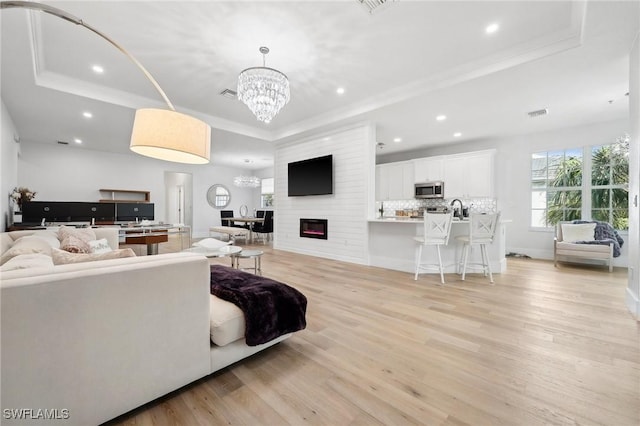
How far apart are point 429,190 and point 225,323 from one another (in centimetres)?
616

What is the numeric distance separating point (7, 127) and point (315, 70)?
532 cm

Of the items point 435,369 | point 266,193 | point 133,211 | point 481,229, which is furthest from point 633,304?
point 266,193

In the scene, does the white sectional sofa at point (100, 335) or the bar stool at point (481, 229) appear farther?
the bar stool at point (481, 229)

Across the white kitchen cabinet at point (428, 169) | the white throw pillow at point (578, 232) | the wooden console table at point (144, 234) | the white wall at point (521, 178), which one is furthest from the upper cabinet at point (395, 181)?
the wooden console table at point (144, 234)

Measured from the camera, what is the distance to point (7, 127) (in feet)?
14.4

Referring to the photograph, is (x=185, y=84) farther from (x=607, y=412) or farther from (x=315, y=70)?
(x=607, y=412)

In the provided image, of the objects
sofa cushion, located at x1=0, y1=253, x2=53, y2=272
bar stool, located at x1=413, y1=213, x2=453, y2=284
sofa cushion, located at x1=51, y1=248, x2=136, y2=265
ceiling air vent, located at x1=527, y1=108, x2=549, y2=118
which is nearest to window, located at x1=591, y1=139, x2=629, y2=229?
ceiling air vent, located at x1=527, y1=108, x2=549, y2=118

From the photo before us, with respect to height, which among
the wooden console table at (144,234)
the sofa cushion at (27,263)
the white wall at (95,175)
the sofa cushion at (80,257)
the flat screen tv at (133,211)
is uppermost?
the white wall at (95,175)

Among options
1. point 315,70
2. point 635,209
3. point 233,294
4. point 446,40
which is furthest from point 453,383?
point 315,70

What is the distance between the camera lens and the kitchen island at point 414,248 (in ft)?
14.0

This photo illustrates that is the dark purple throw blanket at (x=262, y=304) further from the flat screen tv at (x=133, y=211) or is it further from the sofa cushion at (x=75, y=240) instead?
the flat screen tv at (x=133, y=211)

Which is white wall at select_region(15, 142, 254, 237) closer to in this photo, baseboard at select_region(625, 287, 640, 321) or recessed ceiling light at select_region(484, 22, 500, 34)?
recessed ceiling light at select_region(484, 22, 500, 34)

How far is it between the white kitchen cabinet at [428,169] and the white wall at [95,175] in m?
7.38

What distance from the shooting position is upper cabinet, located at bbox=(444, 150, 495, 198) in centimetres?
588
